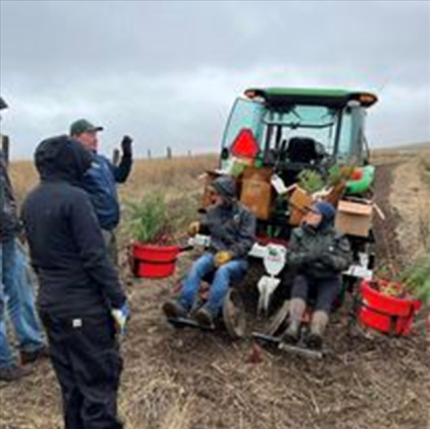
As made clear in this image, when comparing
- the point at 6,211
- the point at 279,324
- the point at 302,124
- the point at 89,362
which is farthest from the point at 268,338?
the point at 302,124

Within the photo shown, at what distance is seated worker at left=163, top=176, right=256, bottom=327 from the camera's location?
6.43 m

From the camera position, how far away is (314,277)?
6715 millimetres

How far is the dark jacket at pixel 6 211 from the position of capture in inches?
225

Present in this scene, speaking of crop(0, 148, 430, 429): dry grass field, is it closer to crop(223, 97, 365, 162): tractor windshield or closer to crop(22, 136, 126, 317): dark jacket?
crop(22, 136, 126, 317): dark jacket

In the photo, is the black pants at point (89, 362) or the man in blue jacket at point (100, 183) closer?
the black pants at point (89, 362)

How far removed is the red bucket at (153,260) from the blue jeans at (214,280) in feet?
2.90

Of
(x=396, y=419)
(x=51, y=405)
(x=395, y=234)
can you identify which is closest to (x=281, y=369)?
(x=396, y=419)

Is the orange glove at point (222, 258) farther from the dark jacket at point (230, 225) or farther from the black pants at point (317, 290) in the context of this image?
the black pants at point (317, 290)

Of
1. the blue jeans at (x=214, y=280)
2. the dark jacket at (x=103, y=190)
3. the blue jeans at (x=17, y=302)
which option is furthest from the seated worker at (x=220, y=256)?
the blue jeans at (x=17, y=302)

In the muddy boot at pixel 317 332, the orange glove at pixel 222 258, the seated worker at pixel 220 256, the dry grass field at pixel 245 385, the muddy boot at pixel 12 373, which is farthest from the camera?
the orange glove at pixel 222 258

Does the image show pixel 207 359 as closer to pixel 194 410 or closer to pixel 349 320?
pixel 194 410

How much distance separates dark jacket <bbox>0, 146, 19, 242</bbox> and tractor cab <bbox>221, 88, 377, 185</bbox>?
3.29 metres

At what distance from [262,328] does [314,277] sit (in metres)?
0.72

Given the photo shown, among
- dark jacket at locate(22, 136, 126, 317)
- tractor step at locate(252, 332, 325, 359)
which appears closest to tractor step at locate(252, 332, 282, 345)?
tractor step at locate(252, 332, 325, 359)
